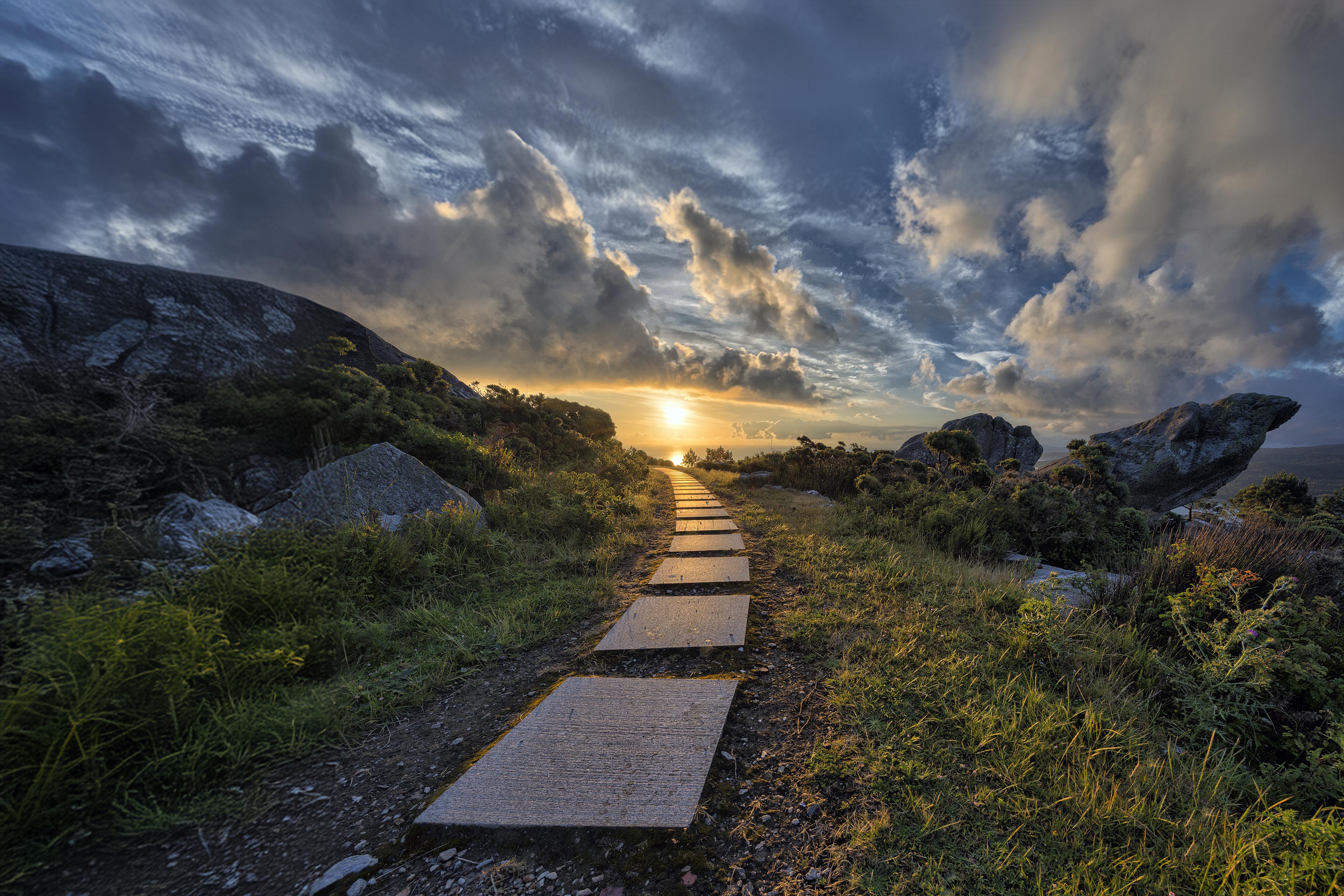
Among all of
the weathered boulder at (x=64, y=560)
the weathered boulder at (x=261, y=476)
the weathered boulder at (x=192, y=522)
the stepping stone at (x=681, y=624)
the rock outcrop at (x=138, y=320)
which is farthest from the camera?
the rock outcrop at (x=138, y=320)

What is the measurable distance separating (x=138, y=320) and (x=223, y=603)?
5964 mm

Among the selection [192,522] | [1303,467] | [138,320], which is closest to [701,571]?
[192,522]

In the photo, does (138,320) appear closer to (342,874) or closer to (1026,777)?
(342,874)

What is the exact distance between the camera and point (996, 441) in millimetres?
15336

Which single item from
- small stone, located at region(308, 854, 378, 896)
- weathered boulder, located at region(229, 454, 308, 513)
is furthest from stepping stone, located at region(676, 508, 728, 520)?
small stone, located at region(308, 854, 378, 896)

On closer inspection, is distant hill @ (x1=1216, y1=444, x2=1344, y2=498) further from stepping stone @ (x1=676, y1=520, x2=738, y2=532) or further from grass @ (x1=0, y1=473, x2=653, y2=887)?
grass @ (x1=0, y1=473, x2=653, y2=887)

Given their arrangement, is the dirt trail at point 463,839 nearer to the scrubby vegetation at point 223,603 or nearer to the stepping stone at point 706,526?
the scrubby vegetation at point 223,603

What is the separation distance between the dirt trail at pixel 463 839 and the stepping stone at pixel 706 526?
12.4 feet

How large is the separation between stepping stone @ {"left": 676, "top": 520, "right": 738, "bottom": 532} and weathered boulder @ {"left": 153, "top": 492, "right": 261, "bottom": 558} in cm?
460

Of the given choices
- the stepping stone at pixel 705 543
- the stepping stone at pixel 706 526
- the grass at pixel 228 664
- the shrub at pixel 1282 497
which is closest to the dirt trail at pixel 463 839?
the grass at pixel 228 664

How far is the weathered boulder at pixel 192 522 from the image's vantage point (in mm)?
2982

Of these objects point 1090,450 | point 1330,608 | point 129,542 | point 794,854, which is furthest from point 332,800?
point 1090,450

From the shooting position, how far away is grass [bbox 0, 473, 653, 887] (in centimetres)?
151

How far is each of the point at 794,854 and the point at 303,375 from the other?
25.6ft
